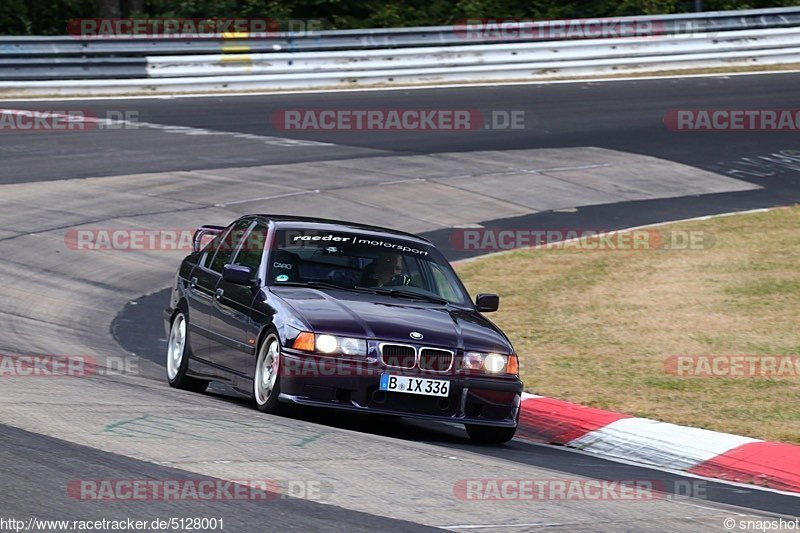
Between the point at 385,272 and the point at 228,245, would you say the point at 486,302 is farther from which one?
the point at 228,245

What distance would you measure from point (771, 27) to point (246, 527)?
28.6m

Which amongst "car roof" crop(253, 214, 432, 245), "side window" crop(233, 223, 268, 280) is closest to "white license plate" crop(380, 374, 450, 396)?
"side window" crop(233, 223, 268, 280)

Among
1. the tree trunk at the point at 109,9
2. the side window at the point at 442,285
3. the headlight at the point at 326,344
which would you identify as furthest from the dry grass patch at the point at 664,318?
the tree trunk at the point at 109,9

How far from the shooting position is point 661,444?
9.20 meters

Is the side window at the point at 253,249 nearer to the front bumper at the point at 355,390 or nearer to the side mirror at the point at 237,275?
the side mirror at the point at 237,275

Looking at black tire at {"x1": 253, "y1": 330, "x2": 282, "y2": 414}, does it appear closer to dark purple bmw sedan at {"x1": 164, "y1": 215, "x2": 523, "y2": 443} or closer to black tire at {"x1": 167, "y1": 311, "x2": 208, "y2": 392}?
dark purple bmw sedan at {"x1": 164, "y1": 215, "x2": 523, "y2": 443}

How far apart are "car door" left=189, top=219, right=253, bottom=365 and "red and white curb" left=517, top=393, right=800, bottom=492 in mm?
2444

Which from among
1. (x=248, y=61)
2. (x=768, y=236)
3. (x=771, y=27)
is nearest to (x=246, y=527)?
(x=768, y=236)

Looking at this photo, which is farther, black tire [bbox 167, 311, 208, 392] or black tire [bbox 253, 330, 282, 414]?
black tire [bbox 167, 311, 208, 392]

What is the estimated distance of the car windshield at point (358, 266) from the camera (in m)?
9.70

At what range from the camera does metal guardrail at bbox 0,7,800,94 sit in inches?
1059

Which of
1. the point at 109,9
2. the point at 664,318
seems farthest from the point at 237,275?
the point at 109,9

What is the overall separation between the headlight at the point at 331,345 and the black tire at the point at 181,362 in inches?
80.1

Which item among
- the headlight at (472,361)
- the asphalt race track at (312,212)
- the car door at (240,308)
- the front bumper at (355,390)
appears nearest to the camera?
the asphalt race track at (312,212)
